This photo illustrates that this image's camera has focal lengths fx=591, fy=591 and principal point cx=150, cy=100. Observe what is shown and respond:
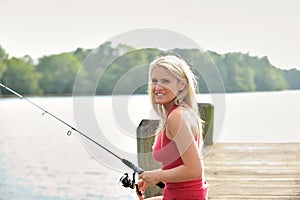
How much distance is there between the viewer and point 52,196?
9.28 metres

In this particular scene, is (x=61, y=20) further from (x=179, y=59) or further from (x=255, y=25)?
(x=179, y=59)

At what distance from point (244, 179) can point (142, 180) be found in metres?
2.32

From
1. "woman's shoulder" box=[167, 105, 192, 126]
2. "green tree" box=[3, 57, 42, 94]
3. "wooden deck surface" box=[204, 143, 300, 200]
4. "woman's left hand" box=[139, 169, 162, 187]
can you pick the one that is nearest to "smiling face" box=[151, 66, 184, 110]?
"woman's shoulder" box=[167, 105, 192, 126]

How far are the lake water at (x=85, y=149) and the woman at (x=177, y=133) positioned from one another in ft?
1.27

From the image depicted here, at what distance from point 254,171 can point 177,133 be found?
2.98m

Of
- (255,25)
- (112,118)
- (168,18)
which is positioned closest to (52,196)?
(112,118)

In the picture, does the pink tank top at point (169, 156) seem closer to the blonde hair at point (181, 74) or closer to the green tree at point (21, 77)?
the blonde hair at point (181, 74)

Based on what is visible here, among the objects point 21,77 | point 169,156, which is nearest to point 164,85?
point 169,156

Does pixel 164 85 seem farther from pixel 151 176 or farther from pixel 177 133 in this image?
pixel 151 176

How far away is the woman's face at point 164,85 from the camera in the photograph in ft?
8.54

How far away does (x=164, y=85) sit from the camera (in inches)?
103

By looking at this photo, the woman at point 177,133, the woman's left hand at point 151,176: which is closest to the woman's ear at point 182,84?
the woman at point 177,133

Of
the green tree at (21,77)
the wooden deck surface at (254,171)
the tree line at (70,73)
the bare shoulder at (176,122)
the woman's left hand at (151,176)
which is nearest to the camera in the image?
the bare shoulder at (176,122)

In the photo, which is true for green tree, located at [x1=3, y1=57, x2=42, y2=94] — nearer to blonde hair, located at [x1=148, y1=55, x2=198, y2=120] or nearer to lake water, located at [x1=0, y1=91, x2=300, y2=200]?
lake water, located at [x1=0, y1=91, x2=300, y2=200]
